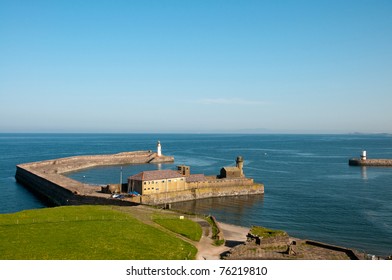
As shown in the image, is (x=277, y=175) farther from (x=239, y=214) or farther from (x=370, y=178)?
(x=239, y=214)

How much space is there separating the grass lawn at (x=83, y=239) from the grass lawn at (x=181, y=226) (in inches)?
88.0

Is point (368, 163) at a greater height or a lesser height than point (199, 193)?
greater

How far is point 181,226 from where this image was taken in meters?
42.5

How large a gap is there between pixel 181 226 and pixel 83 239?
11774mm

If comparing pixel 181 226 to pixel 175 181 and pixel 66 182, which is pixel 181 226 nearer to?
pixel 175 181

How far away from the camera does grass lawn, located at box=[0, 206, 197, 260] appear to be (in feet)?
101

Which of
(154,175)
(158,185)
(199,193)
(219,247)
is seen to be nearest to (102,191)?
(154,175)

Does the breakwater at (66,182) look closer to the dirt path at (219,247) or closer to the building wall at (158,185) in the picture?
the building wall at (158,185)

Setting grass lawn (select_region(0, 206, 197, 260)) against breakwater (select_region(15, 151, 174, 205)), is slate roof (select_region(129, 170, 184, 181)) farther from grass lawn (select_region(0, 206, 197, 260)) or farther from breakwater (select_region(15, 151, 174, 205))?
grass lawn (select_region(0, 206, 197, 260))

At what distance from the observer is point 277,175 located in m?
107

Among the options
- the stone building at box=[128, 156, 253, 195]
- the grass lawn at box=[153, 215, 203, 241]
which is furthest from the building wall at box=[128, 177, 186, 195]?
the grass lawn at box=[153, 215, 203, 241]

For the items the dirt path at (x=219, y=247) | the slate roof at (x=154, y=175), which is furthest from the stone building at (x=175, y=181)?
the dirt path at (x=219, y=247)
